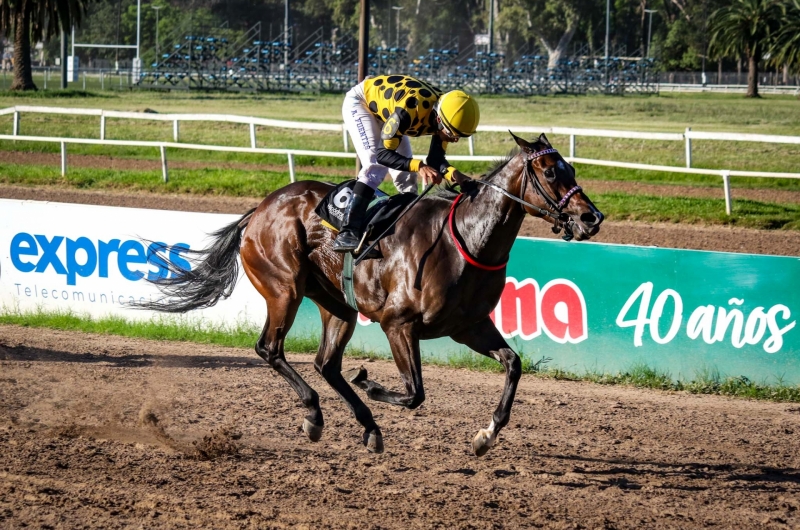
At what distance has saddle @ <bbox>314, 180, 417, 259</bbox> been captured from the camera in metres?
5.69

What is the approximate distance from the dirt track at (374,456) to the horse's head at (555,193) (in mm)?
1447

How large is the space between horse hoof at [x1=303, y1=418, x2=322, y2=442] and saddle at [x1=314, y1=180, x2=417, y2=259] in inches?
45.3

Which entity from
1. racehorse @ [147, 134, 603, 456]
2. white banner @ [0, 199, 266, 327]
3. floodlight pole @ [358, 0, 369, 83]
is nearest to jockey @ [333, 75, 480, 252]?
racehorse @ [147, 134, 603, 456]

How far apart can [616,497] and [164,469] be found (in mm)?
2514

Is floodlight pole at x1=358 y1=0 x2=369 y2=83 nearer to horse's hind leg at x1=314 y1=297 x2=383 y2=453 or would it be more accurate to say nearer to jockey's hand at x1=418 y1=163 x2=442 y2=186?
horse's hind leg at x1=314 y1=297 x2=383 y2=453

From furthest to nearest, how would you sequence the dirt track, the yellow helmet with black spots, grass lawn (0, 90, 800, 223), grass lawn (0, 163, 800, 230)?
grass lawn (0, 90, 800, 223) → grass lawn (0, 163, 800, 230) → the yellow helmet with black spots → the dirt track

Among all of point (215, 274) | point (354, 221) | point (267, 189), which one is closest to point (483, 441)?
point (354, 221)

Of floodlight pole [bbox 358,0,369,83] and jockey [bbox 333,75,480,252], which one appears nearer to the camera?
jockey [bbox 333,75,480,252]

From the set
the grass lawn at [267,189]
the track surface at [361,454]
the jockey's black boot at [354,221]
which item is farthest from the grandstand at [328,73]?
the jockey's black boot at [354,221]

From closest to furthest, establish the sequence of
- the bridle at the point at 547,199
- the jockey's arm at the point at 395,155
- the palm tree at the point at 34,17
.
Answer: the bridle at the point at 547,199 < the jockey's arm at the point at 395,155 < the palm tree at the point at 34,17

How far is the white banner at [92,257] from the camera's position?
9.64 m

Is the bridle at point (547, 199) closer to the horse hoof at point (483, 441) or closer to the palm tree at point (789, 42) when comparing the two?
the horse hoof at point (483, 441)

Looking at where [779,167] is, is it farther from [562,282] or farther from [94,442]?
[94,442]

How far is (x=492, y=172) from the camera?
5465 millimetres
